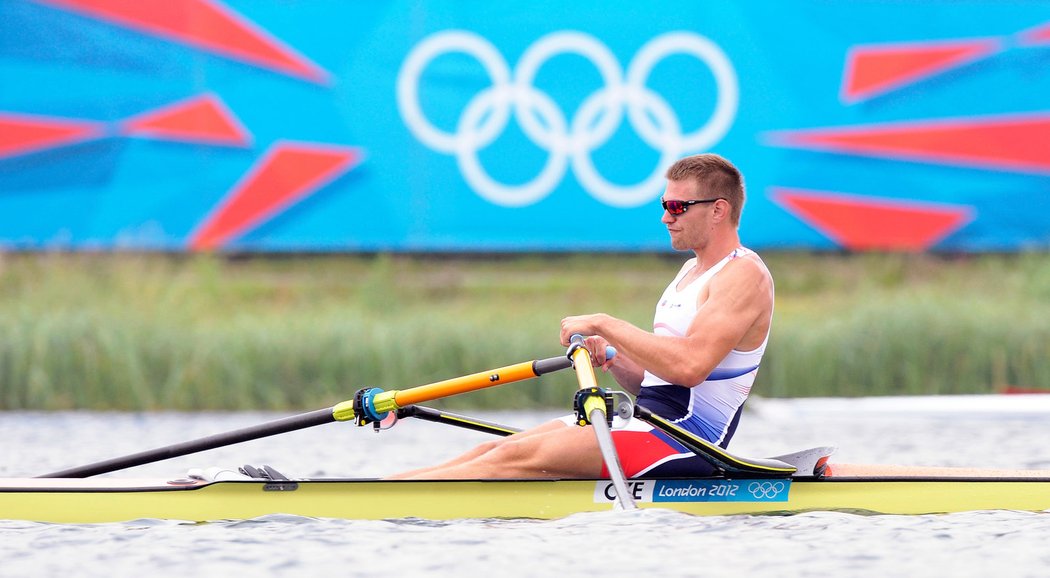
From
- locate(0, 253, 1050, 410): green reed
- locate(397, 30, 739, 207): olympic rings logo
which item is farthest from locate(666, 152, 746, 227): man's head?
locate(397, 30, 739, 207): olympic rings logo

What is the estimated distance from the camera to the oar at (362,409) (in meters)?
6.77

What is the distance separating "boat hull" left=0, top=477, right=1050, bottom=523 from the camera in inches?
254

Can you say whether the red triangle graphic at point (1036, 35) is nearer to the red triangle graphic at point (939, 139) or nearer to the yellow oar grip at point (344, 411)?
the red triangle graphic at point (939, 139)

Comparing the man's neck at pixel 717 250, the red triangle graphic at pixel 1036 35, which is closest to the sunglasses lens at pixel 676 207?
the man's neck at pixel 717 250

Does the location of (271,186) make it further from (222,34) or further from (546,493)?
(546,493)

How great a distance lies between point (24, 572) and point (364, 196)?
40.3ft

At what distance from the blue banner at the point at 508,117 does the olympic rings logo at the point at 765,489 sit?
11.5 m

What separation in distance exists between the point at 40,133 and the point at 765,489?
1326 cm

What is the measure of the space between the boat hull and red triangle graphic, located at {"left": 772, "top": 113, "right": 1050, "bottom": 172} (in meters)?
11.7

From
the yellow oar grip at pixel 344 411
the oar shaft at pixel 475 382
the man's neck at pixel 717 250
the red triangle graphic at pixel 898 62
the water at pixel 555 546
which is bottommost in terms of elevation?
the water at pixel 555 546

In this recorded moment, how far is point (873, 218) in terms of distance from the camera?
1806cm

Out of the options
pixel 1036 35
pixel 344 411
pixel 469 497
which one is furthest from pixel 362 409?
pixel 1036 35

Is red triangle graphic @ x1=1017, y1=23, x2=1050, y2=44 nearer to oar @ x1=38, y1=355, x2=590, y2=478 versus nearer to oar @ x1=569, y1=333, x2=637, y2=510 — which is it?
oar @ x1=38, y1=355, x2=590, y2=478

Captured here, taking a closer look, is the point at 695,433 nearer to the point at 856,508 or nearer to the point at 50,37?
the point at 856,508
